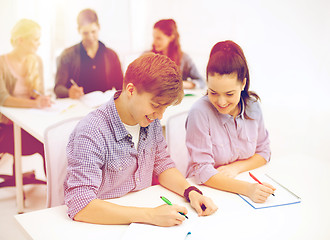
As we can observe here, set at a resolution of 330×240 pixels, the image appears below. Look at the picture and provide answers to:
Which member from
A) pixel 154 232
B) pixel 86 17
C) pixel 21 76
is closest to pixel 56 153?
pixel 154 232

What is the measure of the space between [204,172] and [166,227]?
33 cm

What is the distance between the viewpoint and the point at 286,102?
1.92 metres

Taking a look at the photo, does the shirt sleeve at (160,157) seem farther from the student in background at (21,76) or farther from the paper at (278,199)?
the student in background at (21,76)

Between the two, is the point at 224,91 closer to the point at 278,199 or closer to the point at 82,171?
the point at 278,199

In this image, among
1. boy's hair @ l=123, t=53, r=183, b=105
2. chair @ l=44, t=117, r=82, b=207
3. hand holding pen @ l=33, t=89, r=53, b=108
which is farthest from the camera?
hand holding pen @ l=33, t=89, r=53, b=108

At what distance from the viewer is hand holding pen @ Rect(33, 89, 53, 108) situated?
1905 millimetres

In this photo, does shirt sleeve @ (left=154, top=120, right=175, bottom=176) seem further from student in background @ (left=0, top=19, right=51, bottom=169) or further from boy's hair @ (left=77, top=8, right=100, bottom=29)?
boy's hair @ (left=77, top=8, right=100, bottom=29)

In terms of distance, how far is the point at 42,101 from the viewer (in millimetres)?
1923

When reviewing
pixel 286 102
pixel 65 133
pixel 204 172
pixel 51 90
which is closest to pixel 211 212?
pixel 204 172

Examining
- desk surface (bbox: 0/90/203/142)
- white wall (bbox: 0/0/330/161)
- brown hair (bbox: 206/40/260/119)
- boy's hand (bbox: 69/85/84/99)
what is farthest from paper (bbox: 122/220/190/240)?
boy's hand (bbox: 69/85/84/99)

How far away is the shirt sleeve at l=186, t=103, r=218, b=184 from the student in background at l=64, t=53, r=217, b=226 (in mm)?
111

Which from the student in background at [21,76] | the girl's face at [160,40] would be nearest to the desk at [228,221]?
the student in background at [21,76]

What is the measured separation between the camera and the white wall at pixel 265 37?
5.94 feet

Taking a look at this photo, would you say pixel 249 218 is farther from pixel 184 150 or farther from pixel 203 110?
pixel 184 150
